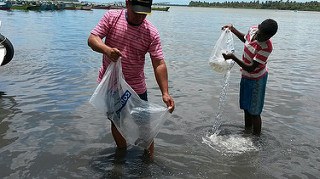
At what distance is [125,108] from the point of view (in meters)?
4.01

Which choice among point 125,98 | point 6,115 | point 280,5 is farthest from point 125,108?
point 280,5

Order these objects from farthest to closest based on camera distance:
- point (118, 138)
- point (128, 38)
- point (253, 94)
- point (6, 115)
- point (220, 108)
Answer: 1. point (220, 108)
2. point (6, 115)
3. point (253, 94)
4. point (118, 138)
5. point (128, 38)

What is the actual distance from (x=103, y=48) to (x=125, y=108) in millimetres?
794

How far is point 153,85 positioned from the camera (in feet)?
29.4

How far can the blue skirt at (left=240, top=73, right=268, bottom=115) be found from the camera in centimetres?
521

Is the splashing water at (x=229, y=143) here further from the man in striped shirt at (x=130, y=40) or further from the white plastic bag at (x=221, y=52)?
the man in striped shirt at (x=130, y=40)

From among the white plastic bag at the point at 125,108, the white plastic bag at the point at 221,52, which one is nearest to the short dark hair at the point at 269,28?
the white plastic bag at the point at 221,52

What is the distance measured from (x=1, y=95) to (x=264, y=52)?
17.7 feet

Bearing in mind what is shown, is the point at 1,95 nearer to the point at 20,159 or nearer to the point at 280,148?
the point at 20,159

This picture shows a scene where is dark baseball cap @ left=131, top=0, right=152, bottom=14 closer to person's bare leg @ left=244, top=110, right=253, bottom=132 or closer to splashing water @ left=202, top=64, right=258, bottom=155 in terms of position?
splashing water @ left=202, top=64, right=258, bottom=155

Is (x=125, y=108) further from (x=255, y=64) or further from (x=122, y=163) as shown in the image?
(x=255, y=64)

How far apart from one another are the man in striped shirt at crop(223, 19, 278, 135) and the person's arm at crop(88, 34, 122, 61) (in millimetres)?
2087

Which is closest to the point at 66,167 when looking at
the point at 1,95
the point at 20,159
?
the point at 20,159

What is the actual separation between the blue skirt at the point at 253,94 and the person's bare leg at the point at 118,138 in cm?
191
